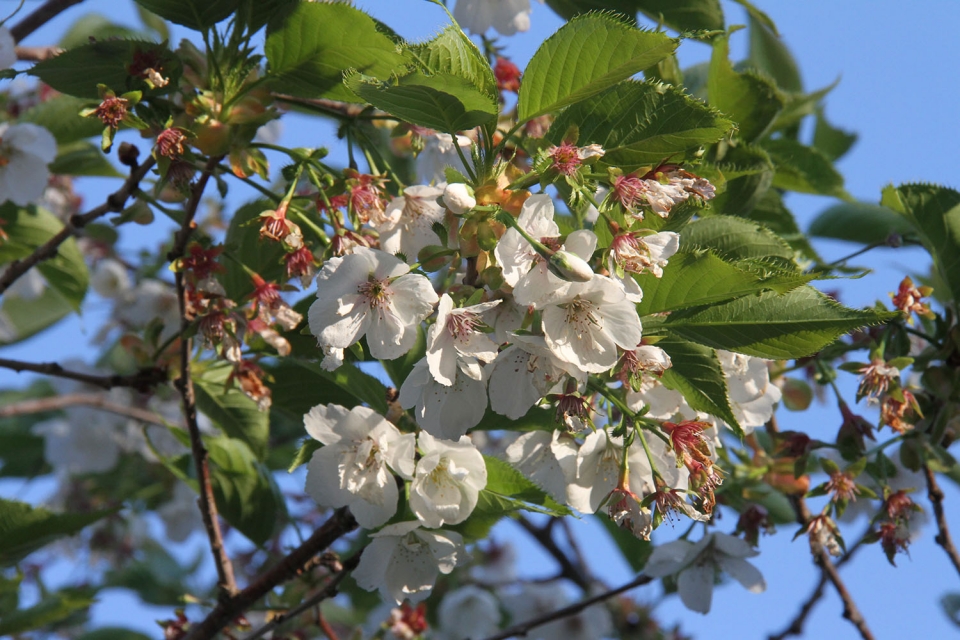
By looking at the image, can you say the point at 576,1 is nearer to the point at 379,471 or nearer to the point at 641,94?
the point at 641,94

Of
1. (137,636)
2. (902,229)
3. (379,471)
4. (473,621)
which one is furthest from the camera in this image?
(473,621)

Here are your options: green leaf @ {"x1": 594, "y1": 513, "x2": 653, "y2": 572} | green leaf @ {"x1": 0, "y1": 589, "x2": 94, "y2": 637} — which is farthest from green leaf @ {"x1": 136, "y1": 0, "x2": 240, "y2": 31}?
green leaf @ {"x1": 594, "y1": 513, "x2": 653, "y2": 572}

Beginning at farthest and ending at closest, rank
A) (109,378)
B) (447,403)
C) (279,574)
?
(109,378) < (279,574) < (447,403)

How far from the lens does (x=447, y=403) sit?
1504 mm

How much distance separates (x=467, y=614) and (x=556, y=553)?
0.51 metres

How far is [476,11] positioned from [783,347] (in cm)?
140

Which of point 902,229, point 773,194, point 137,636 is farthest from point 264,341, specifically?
point 137,636

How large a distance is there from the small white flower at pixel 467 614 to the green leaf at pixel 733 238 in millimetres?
2863

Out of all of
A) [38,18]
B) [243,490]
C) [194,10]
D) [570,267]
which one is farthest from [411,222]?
[38,18]

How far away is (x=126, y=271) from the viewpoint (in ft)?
15.8

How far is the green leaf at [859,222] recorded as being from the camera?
9.73ft

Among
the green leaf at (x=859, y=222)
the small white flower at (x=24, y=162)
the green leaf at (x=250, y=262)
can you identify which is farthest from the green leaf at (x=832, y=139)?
the small white flower at (x=24, y=162)

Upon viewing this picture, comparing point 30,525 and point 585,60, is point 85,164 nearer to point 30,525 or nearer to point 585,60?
point 30,525

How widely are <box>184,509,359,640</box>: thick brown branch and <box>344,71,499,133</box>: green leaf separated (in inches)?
34.0
